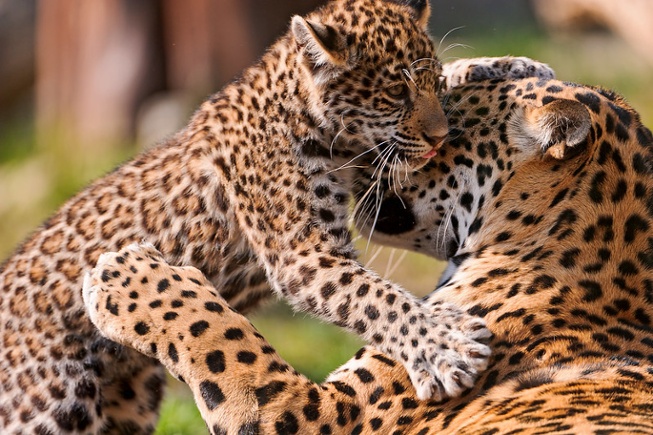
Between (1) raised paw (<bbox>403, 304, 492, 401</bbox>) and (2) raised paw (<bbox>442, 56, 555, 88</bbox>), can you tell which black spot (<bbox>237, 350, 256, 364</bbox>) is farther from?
(2) raised paw (<bbox>442, 56, 555, 88</bbox>)

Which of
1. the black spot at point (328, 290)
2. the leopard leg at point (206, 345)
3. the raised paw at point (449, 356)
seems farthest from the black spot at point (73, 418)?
the raised paw at point (449, 356)

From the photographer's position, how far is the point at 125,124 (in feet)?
49.6

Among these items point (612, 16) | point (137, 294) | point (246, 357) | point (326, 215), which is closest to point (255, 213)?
point (326, 215)

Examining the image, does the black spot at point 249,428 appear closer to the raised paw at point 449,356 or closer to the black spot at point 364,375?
the black spot at point 364,375

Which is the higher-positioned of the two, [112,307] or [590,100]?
[590,100]

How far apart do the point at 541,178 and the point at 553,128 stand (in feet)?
0.99

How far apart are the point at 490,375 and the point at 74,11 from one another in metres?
11.1

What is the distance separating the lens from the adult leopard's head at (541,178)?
5375 mm

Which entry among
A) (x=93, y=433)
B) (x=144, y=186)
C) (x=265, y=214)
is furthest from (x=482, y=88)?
(x=93, y=433)

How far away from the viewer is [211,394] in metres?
5.38

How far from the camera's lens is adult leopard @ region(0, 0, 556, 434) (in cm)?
622

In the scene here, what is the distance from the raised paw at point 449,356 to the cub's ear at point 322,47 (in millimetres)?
1483

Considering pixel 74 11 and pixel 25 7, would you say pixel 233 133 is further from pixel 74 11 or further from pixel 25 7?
pixel 25 7

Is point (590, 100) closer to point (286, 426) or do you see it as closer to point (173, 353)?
point (286, 426)
